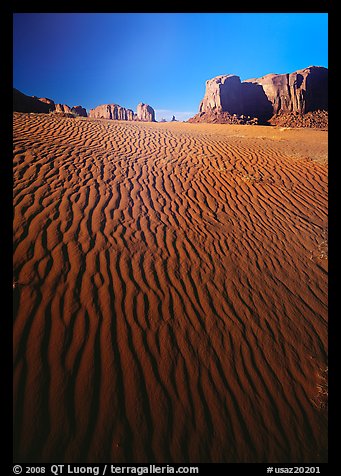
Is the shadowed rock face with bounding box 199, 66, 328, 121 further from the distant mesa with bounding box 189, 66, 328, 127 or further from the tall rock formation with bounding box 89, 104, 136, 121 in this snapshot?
the tall rock formation with bounding box 89, 104, 136, 121

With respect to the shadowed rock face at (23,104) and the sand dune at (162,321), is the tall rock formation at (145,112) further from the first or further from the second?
the sand dune at (162,321)

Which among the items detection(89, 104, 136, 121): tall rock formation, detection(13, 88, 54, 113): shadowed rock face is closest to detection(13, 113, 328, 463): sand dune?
detection(13, 88, 54, 113): shadowed rock face

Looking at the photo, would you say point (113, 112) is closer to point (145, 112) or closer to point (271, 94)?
point (145, 112)

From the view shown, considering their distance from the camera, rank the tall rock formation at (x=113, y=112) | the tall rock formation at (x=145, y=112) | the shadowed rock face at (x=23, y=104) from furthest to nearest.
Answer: the tall rock formation at (x=113, y=112) < the tall rock formation at (x=145, y=112) < the shadowed rock face at (x=23, y=104)

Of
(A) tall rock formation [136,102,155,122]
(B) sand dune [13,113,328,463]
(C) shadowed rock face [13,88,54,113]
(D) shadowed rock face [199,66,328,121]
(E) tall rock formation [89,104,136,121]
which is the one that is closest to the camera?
(B) sand dune [13,113,328,463]

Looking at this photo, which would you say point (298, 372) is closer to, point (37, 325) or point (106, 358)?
point (106, 358)

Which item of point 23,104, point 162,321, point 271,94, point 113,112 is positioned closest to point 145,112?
point 113,112

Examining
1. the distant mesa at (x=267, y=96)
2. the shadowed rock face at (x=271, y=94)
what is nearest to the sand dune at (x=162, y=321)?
the distant mesa at (x=267, y=96)
